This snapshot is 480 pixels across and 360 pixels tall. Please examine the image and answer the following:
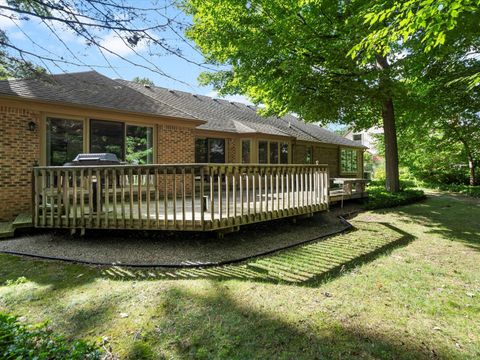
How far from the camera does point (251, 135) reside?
13.3 meters

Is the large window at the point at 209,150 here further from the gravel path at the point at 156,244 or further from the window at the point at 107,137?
the gravel path at the point at 156,244

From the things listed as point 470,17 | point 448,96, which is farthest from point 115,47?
point 448,96

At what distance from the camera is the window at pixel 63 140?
7867mm

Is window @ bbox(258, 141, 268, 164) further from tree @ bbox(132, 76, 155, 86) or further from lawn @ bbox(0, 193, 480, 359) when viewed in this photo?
lawn @ bbox(0, 193, 480, 359)

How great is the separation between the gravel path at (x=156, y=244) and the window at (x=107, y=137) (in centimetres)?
316

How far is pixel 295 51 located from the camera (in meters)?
9.81

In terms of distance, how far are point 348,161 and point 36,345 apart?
21028 millimetres

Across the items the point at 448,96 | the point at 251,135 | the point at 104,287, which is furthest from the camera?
the point at 251,135

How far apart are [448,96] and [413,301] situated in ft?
39.2

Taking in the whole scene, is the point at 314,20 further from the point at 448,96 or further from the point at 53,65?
the point at 53,65

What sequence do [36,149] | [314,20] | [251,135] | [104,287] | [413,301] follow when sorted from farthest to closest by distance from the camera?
[251,135] → [314,20] → [36,149] → [104,287] → [413,301]

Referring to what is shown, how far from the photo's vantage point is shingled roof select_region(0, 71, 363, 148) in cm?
760

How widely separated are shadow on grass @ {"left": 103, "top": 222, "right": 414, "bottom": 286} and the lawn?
18 millimetres

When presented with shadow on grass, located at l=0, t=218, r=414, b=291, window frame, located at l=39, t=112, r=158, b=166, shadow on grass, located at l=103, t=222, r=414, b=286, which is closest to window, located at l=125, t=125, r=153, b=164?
window frame, located at l=39, t=112, r=158, b=166
